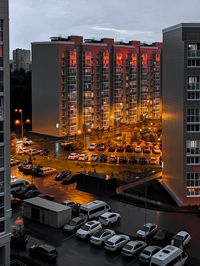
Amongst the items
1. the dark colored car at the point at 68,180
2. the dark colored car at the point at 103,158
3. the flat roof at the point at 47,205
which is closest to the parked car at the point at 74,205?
the flat roof at the point at 47,205

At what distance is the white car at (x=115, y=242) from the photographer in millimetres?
10635

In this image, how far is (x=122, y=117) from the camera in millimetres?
32531

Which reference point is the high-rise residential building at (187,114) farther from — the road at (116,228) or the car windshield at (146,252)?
the car windshield at (146,252)

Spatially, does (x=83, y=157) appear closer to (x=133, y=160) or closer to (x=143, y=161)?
(x=133, y=160)

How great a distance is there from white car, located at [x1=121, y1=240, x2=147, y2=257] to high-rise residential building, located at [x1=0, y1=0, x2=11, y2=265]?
270 cm

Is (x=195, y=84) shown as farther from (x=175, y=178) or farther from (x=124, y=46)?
(x=124, y=46)

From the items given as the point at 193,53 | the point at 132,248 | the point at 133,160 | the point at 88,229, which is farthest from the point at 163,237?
the point at 133,160

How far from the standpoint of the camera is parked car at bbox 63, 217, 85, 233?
39.2 ft

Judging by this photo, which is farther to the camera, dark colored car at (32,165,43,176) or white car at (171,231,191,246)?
dark colored car at (32,165,43,176)

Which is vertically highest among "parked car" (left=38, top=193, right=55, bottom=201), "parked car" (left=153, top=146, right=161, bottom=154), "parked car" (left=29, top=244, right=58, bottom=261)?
"parked car" (left=153, top=146, right=161, bottom=154)

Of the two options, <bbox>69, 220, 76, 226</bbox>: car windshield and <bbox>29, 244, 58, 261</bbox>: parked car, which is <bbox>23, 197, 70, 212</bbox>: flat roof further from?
<bbox>29, 244, 58, 261</bbox>: parked car

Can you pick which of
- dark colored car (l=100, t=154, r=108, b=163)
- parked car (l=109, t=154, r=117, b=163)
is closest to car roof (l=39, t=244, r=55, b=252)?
parked car (l=109, t=154, r=117, b=163)

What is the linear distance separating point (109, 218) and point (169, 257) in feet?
9.89

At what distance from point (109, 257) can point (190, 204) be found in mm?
4670
